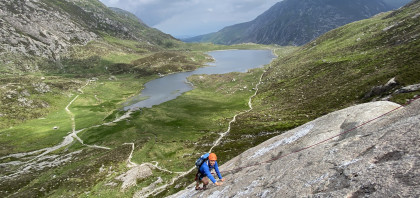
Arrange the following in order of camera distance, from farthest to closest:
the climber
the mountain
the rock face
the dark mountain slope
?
the dark mountain slope
the climber
the mountain
the rock face

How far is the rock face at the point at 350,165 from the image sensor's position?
36.3 ft

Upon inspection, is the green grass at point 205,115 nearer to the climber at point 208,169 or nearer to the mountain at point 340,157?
the mountain at point 340,157

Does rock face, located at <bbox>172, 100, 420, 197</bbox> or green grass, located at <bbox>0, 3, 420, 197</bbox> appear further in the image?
green grass, located at <bbox>0, 3, 420, 197</bbox>

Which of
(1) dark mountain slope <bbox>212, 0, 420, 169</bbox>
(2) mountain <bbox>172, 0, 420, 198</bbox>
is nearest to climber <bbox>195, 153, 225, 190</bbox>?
(2) mountain <bbox>172, 0, 420, 198</bbox>

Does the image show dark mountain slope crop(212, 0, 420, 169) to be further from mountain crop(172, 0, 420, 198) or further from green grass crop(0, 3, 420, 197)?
mountain crop(172, 0, 420, 198)

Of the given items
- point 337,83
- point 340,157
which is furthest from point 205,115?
point 340,157

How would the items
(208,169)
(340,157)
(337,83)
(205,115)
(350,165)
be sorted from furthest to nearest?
(205,115) → (337,83) → (208,169) → (340,157) → (350,165)

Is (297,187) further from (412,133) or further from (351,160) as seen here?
(412,133)

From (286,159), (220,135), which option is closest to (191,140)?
(220,135)

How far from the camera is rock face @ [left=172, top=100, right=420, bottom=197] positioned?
1106 centimetres

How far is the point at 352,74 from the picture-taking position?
10606cm

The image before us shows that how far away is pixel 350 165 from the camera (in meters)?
13.7

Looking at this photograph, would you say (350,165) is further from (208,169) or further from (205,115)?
(205,115)

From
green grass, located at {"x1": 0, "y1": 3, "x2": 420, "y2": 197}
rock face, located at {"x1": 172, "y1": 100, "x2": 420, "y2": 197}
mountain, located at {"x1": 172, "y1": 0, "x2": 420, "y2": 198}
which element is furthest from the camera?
green grass, located at {"x1": 0, "y1": 3, "x2": 420, "y2": 197}
